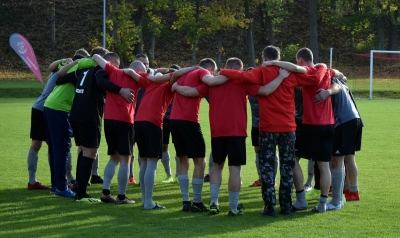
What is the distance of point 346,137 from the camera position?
377 inches

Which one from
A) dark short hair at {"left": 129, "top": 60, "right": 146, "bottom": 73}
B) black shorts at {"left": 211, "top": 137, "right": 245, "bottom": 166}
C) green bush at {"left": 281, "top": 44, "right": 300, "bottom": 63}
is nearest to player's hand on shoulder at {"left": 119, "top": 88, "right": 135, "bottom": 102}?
dark short hair at {"left": 129, "top": 60, "right": 146, "bottom": 73}

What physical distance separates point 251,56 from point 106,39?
34.1 feet

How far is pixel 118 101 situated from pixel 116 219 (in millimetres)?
1784

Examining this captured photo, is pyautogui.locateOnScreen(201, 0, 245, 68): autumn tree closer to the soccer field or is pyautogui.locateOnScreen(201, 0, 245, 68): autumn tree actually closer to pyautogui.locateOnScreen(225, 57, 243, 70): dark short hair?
the soccer field

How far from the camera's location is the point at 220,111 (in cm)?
877

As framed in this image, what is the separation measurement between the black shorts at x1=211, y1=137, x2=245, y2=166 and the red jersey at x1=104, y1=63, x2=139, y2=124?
4.62 ft

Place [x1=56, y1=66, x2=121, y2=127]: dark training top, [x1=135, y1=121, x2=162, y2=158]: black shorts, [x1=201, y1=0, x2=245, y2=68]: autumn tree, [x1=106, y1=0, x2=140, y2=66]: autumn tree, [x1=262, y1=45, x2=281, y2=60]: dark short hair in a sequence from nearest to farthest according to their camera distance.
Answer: [x1=262, y1=45, x2=281, y2=60]: dark short hair < [x1=135, y1=121, x2=162, y2=158]: black shorts < [x1=56, y1=66, x2=121, y2=127]: dark training top < [x1=106, y1=0, x2=140, y2=66]: autumn tree < [x1=201, y1=0, x2=245, y2=68]: autumn tree

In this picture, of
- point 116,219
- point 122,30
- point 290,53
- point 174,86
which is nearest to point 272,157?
point 174,86

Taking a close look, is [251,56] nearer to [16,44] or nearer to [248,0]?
[248,0]

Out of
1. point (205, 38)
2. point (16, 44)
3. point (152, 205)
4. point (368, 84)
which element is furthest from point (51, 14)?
point (152, 205)

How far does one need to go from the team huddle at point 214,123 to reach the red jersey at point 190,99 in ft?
0.04

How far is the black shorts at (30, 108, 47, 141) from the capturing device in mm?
11102

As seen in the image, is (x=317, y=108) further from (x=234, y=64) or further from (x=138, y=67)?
(x=138, y=67)

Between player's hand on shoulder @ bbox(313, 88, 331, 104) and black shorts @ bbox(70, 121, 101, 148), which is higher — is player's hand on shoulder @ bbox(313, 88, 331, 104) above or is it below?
above
